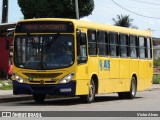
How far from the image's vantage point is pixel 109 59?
25.0 metres

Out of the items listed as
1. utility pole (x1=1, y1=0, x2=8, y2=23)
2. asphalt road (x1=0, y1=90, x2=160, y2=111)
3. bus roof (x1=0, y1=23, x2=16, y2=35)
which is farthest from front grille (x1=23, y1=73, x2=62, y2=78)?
utility pole (x1=1, y1=0, x2=8, y2=23)

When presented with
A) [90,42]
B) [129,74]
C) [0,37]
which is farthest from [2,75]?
[90,42]

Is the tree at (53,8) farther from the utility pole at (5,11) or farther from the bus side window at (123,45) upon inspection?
the bus side window at (123,45)

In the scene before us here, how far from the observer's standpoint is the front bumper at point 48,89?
21.5 meters

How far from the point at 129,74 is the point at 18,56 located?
6606mm

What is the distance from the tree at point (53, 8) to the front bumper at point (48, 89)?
27.3m

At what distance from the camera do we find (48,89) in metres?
21.6

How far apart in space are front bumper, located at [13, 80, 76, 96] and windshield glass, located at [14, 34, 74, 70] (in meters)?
0.62

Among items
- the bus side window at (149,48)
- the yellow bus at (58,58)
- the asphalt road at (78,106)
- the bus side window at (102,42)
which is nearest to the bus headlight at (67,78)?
the yellow bus at (58,58)

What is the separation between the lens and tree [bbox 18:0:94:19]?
48969 mm

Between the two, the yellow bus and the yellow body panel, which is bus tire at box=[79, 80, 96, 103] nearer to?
the yellow bus

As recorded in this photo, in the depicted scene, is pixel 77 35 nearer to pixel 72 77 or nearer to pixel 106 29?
pixel 72 77

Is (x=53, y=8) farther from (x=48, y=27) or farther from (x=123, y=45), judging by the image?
(x=48, y=27)

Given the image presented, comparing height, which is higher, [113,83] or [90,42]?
[90,42]
